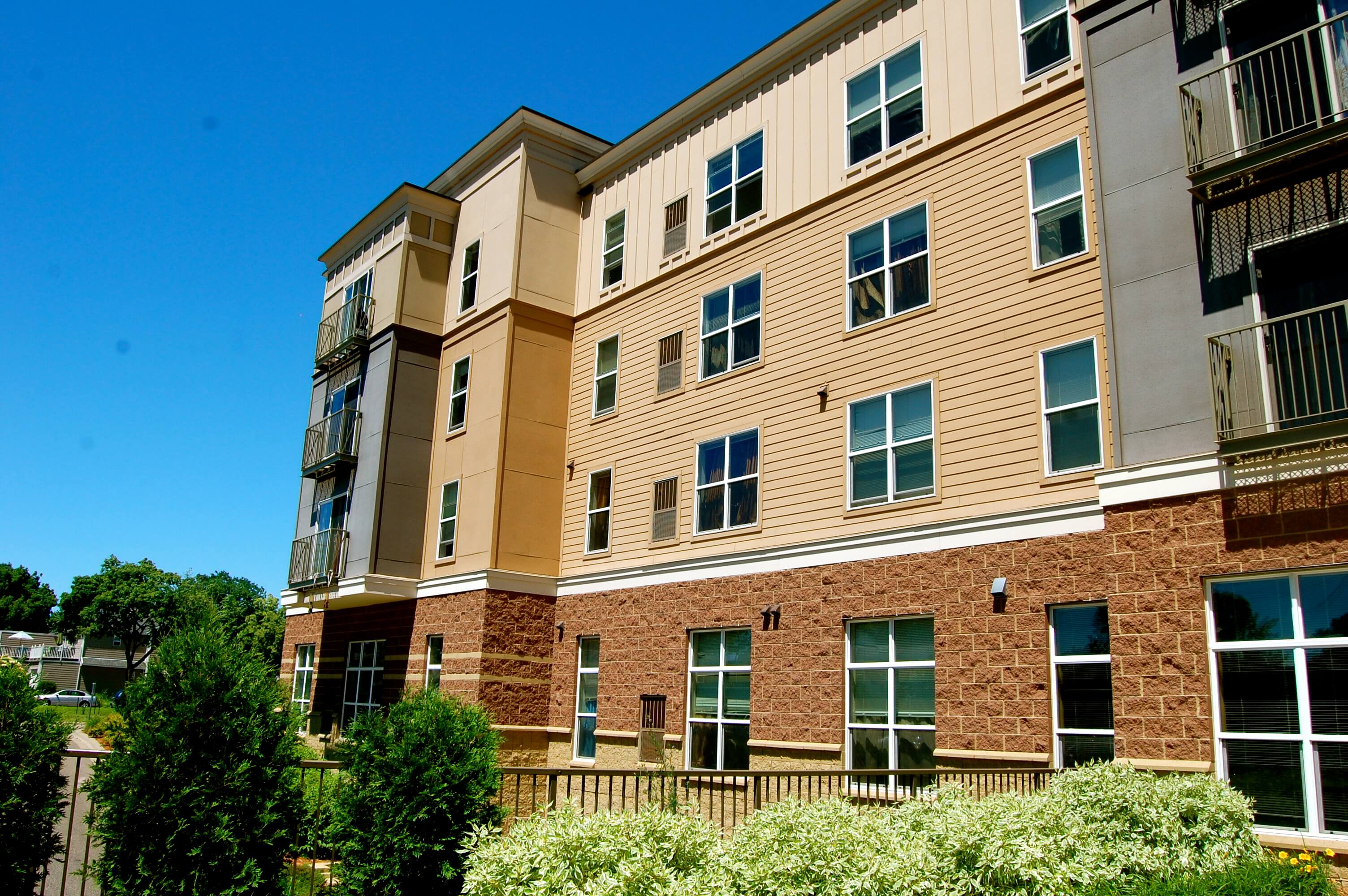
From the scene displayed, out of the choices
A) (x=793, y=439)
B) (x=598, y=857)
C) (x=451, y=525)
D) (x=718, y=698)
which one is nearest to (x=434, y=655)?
(x=451, y=525)

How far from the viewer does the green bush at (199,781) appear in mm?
7832

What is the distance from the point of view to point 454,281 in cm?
2542

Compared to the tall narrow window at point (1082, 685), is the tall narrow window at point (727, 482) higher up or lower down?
higher up

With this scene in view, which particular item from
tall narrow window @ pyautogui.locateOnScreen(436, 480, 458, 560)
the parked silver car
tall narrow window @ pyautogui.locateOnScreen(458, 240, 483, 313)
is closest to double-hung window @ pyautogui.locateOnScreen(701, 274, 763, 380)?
tall narrow window @ pyautogui.locateOnScreen(436, 480, 458, 560)

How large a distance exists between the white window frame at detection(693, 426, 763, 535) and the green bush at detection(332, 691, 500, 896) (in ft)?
30.1

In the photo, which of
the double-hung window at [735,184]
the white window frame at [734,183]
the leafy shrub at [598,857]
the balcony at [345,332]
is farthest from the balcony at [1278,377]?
the balcony at [345,332]

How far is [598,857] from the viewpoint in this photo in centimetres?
634

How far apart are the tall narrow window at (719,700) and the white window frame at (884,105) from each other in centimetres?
883

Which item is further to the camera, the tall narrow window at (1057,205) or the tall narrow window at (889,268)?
the tall narrow window at (889,268)

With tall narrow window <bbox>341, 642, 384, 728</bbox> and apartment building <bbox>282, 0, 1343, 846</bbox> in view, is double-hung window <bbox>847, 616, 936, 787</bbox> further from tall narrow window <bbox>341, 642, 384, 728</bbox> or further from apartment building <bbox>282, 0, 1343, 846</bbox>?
tall narrow window <bbox>341, 642, 384, 728</bbox>

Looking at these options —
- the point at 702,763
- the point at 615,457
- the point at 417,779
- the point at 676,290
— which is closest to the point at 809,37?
the point at 676,290

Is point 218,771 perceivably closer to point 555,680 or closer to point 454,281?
point 555,680

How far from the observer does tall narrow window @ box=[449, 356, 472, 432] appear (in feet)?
78.4

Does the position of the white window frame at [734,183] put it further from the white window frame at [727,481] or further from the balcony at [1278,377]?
the balcony at [1278,377]
